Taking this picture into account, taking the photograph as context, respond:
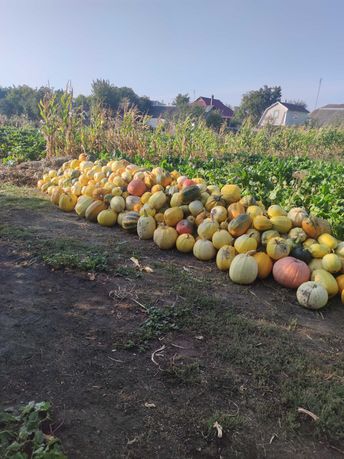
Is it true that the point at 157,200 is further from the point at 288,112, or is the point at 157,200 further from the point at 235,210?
the point at 288,112

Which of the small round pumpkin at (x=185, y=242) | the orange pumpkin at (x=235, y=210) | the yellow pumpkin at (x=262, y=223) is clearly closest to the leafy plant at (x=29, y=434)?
the small round pumpkin at (x=185, y=242)

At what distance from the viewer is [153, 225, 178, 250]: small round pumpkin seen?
4305mm

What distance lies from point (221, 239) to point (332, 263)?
1158 mm

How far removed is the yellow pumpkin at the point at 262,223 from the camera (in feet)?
13.0

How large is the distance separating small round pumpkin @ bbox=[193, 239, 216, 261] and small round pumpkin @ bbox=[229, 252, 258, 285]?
502mm

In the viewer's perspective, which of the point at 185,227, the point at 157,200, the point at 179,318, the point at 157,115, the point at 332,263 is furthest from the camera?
the point at 157,115

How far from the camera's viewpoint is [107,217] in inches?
201

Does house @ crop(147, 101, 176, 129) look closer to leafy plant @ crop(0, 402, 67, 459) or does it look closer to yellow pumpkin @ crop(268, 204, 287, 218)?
yellow pumpkin @ crop(268, 204, 287, 218)

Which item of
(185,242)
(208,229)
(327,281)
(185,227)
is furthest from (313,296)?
(185,227)

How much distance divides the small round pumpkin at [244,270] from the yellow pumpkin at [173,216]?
3.69 feet

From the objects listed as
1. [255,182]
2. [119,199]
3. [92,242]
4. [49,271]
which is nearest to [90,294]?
[49,271]

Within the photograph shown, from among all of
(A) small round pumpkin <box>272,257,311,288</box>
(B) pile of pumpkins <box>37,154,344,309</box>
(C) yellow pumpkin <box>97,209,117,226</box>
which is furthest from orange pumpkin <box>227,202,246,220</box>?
(C) yellow pumpkin <box>97,209,117,226</box>

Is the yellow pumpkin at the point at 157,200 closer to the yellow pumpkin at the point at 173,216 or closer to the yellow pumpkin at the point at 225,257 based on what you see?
the yellow pumpkin at the point at 173,216

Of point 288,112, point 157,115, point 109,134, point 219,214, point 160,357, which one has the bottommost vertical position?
point 160,357
